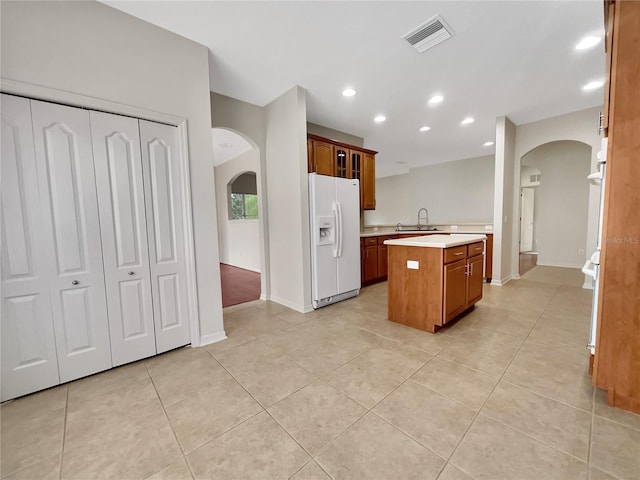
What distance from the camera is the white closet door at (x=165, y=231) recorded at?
2203 mm

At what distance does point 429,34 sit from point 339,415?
10.2 feet

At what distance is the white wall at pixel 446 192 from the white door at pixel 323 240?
532cm

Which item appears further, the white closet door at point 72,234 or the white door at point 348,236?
the white door at point 348,236

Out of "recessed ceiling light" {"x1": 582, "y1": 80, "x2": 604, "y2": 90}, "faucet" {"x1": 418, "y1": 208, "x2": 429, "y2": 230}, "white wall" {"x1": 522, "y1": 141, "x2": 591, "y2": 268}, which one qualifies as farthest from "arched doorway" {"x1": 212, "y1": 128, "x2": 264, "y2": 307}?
"white wall" {"x1": 522, "y1": 141, "x2": 591, "y2": 268}

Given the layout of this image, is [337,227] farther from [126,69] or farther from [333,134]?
[126,69]

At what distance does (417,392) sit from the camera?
1706mm

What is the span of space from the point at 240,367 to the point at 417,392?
137cm

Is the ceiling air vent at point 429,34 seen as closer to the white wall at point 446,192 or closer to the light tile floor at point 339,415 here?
the light tile floor at point 339,415

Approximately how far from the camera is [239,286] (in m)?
4.91

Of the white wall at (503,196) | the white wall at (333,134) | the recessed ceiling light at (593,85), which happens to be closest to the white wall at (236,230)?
the white wall at (333,134)

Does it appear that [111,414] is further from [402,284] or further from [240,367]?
[402,284]

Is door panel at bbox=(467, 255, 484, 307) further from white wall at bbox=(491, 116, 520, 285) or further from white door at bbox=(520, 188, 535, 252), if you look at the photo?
white door at bbox=(520, 188, 535, 252)

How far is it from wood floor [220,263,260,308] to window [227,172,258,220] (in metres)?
1.75

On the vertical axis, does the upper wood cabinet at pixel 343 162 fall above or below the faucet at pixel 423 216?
above
